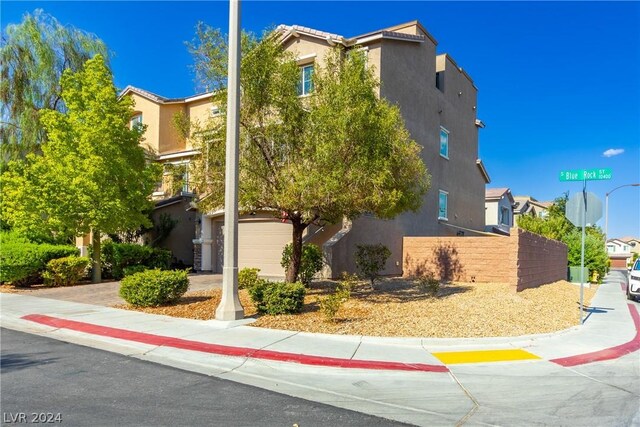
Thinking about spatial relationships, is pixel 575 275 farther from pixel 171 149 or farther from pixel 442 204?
pixel 171 149

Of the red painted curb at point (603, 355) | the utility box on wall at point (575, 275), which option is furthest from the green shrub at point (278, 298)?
the utility box on wall at point (575, 275)

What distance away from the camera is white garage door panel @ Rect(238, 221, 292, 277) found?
1922 centimetres

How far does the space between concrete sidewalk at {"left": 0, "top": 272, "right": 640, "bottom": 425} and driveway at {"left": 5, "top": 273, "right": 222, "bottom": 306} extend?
103 inches

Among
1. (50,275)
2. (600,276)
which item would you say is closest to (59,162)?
(50,275)

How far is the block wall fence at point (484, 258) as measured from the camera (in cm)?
1563

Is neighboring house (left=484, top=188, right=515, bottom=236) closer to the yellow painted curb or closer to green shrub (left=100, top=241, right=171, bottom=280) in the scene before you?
green shrub (left=100, top=241, right=171, bottom=280)

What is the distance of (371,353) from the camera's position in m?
7.81

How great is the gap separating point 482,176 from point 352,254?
18729 mm

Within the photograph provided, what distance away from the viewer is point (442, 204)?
26.0 m

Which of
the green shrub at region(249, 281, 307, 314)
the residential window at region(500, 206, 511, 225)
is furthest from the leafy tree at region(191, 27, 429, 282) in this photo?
the residential window at region(500, 206, 511, 225)

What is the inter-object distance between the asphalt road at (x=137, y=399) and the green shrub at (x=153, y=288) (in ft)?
15.7

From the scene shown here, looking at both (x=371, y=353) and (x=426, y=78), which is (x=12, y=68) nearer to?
(x=426, y=78)

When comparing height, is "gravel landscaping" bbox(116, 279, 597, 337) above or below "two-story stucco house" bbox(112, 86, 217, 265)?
below

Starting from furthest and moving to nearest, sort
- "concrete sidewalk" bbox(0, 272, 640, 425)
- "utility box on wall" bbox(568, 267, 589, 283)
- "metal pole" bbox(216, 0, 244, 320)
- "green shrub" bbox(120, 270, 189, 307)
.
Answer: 1. "utility box on wall" bbox(568, 267, 589, 283)
2. "green shrub" bbox(120, 270, 189, 307)
3. "metal pole" bbox(216, 0, 244, 320)
4. "concrete sidewalk" bbox(0, 272, 640, 425)
